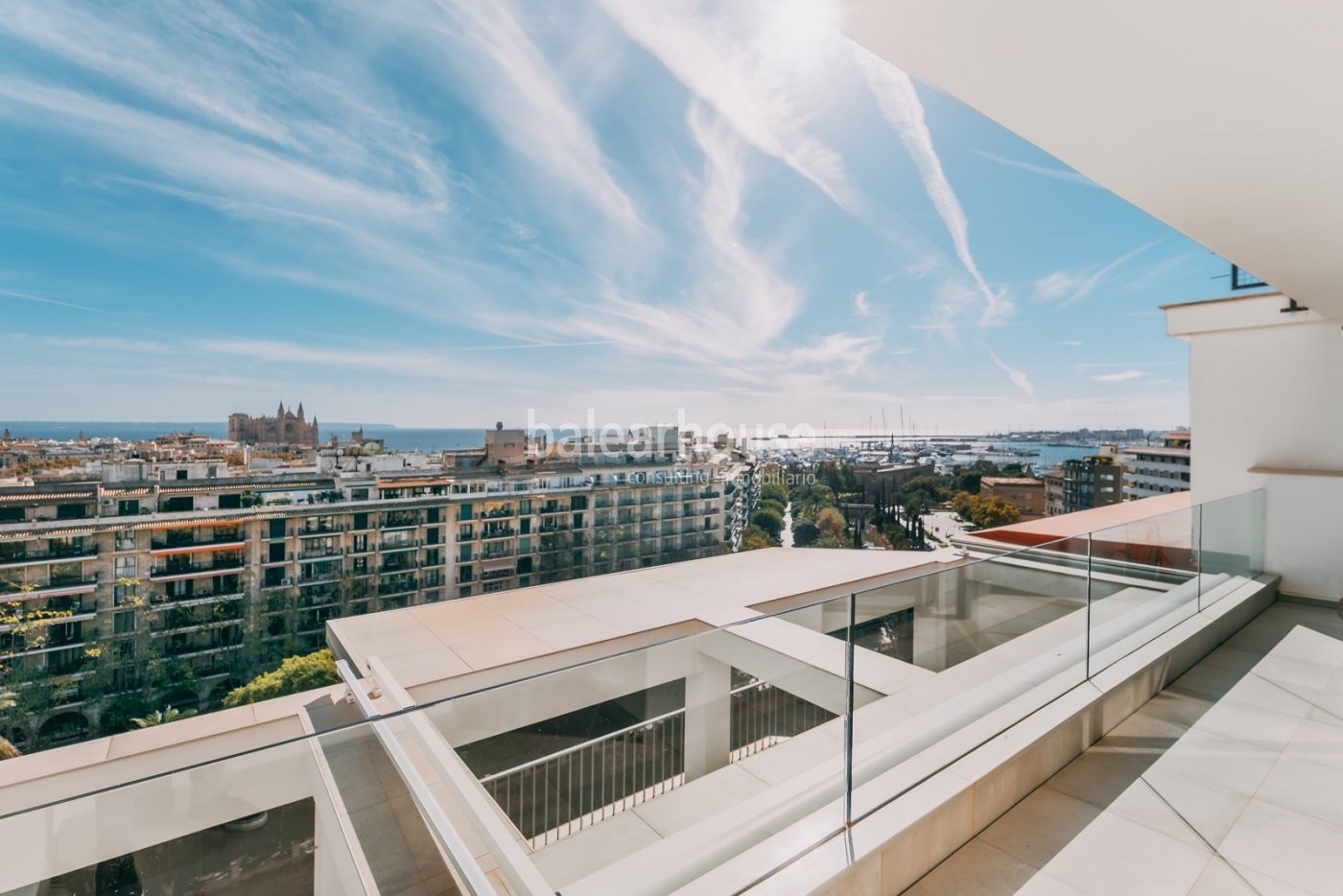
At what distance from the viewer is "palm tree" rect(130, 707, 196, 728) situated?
30.5 meters

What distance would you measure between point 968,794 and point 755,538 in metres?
43.2

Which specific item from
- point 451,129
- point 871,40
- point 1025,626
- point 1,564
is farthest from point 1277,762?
point 451,129

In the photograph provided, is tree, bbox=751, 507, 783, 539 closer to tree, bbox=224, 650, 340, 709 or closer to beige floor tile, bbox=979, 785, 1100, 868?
tree, bbox=224, 650, 340, 709

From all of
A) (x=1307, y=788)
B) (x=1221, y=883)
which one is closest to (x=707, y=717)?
(x=1221, y=883)

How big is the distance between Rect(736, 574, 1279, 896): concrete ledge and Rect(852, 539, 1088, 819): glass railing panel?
0.06 m

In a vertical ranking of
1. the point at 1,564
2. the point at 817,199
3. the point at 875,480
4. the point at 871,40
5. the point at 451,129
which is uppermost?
the point at 451,129

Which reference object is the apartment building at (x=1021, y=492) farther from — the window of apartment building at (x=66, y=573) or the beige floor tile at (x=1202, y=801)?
the window of apartment building at (x=66, y=573)

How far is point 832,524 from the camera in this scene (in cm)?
4362

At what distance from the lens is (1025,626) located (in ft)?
8.67

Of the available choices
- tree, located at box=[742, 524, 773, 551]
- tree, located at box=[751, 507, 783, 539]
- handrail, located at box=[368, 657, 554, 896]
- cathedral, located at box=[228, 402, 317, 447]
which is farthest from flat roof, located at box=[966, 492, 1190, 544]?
cathedral, located at box=[228, 402, 317, 447]

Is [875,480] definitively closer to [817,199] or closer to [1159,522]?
[817,199]

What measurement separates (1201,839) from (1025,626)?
87cm

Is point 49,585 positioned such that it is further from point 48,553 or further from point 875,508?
point 875,508

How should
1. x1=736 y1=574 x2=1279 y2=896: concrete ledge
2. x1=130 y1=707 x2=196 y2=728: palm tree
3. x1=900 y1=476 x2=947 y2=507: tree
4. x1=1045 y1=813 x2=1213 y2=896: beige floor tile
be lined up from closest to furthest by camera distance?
x1=736 y1=574 x2=1279 y2=896: concrete ledge, x1=1045 y1=813 x2=1213 y2=896: beige floor tile, x1=130 y1=707 x2=196 y2=728: palm tree, x1=900 y1=476 x2=947 y2=507: tree
